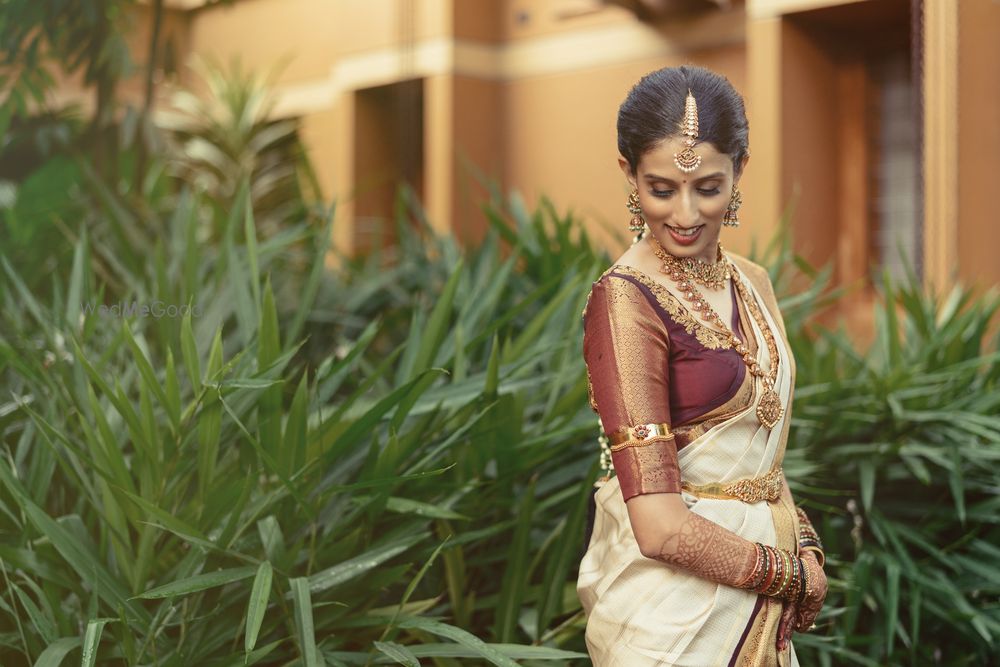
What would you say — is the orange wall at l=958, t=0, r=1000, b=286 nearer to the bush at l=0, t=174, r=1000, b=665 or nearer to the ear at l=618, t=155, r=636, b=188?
the bush at l=0, t=174, r=1000, b=665

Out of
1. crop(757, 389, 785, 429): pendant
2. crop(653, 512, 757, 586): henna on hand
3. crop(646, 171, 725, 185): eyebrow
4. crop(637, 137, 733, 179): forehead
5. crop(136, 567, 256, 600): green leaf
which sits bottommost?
crop(136, 567, 256, 600): green leaf

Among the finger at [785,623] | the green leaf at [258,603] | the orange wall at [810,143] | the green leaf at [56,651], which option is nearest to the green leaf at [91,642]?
the green leaf at [56,651]

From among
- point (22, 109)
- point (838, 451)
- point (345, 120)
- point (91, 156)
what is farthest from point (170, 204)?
point (838, 451)

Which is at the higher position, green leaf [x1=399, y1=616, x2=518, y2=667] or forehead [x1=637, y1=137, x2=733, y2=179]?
forehead [x1=637, y1=137, x2=733, y2=179]

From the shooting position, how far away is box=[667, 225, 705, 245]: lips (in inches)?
58.6

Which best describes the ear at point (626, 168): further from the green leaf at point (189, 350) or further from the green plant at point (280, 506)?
the green leaf at point (189, 350)

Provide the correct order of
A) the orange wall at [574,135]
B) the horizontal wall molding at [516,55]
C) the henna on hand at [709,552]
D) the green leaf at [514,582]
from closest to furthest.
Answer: the henna on hand at [709,552] < the green leaf at [514,582] < the orange wall at [574,135] < the horizontal wall molding at [516,55]

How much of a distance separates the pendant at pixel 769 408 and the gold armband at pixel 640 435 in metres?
0.15

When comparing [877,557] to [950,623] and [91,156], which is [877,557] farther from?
[91,156]

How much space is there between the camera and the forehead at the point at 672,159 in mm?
1453

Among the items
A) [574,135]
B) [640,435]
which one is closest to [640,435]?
[640,435]

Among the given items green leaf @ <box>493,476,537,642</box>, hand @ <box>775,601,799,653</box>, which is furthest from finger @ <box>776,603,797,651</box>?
green leaf @ <box>493,476,537,642</box>

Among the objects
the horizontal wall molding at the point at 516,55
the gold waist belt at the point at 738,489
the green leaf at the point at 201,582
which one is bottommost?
the green leaf at the point at 201,582

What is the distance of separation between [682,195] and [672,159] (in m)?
0.05
